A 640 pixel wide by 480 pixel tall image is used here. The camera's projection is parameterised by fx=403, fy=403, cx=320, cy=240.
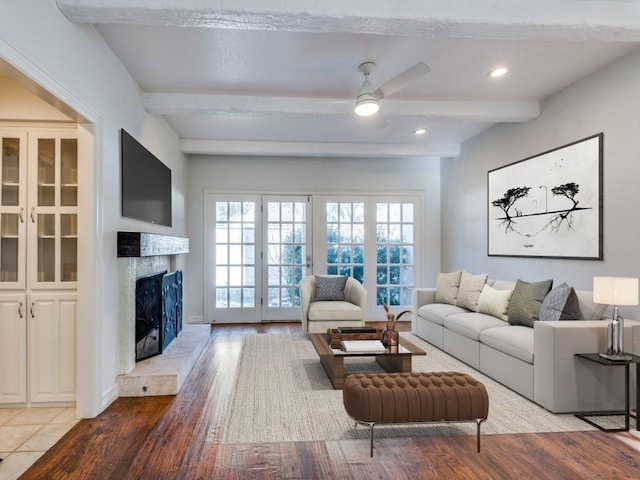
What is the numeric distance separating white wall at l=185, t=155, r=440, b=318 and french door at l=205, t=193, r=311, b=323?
0.16 metres

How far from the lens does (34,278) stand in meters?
3.04

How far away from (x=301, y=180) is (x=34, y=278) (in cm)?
425

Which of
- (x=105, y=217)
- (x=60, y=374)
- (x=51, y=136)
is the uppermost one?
(x=51, y=136)

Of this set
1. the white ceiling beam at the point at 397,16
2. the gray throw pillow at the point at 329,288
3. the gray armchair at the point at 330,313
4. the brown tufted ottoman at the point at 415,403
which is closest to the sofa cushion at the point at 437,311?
the gray armchair at the point at 330,313

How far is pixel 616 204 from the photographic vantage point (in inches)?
134

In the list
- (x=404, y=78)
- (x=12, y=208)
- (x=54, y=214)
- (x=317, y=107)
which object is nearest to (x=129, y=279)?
(x=54, y=214)

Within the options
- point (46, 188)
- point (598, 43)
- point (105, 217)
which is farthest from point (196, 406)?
point (598, 43)

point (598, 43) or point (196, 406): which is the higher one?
point (598, 43)

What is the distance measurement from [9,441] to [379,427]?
2.38 m

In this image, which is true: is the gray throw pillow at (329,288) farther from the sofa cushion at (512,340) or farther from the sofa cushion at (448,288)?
the sofa cushion at (512,340)

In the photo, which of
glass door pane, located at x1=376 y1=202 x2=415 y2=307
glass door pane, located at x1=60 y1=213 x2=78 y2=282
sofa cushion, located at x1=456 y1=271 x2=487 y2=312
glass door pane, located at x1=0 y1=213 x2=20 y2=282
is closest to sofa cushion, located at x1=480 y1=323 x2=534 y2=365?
sofa cushion, located at x1=456 y1=271 x2=487 y2=312

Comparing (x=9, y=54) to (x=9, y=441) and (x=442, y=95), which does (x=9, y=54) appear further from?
(x=442, y=95)

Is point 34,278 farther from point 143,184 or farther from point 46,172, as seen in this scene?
point 143,184

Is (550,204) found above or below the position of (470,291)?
above
